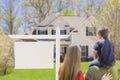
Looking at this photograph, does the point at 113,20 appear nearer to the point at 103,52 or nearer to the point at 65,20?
the point at 65,20

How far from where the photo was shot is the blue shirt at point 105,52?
20.4 feet

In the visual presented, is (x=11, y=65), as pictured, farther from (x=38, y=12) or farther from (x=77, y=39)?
(x=38, y=12)

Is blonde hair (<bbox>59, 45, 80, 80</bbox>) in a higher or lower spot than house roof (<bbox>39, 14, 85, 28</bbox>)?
lower

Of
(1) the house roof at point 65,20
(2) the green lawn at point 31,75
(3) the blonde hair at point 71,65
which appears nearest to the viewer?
(3) the blonde hair at point 71,65

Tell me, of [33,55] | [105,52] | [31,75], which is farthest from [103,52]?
[31,75]

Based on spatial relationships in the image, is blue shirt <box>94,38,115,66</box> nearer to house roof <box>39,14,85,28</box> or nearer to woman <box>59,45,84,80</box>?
woman <box>59,45,84,80</box>

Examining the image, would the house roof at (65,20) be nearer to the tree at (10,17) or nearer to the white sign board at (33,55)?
the tree at (10,17)

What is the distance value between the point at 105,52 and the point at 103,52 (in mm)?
31

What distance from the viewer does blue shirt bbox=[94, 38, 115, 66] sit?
20.4ft

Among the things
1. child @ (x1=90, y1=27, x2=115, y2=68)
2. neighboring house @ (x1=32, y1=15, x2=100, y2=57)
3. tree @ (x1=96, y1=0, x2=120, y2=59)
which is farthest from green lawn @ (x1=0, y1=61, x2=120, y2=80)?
neighboring house @ (x1=32, y1=15, x2=100, y2=57)

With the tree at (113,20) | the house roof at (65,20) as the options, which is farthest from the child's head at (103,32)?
the house roof at (65,20)

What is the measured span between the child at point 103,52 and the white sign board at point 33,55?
1.84 meters

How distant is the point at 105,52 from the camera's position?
625 cm

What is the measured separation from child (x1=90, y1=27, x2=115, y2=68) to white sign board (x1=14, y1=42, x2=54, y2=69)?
6.03 feet
